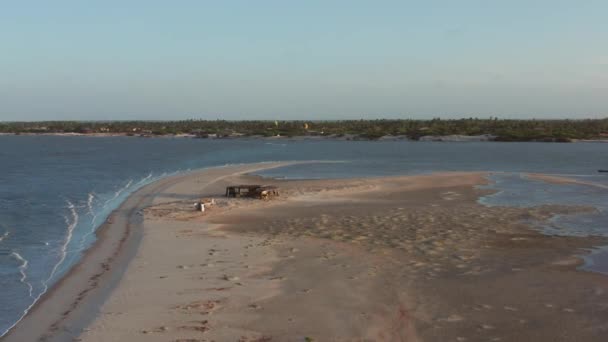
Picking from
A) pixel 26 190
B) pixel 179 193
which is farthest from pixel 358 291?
pixel 26 190

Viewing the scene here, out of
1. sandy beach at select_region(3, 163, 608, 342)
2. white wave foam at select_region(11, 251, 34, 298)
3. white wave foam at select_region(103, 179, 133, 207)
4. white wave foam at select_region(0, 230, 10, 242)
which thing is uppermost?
sandy beach at select_region(3, 163, 608, 342)

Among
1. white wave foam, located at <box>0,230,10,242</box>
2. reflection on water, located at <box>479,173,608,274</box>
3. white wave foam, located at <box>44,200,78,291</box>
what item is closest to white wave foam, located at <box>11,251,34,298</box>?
white wave foam, located at <box>44,200,78,291</box>

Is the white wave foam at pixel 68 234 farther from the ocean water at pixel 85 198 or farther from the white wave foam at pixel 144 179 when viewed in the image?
the white wave foam at pixel 144 179

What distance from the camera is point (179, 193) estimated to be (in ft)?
96.7

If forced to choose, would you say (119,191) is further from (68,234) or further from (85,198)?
(68,234)

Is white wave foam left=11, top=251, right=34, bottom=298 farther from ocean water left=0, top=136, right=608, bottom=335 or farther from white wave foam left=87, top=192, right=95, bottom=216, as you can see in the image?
white wave foam left=87, top=192, right=95, bottom=216

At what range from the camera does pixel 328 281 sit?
12.3m

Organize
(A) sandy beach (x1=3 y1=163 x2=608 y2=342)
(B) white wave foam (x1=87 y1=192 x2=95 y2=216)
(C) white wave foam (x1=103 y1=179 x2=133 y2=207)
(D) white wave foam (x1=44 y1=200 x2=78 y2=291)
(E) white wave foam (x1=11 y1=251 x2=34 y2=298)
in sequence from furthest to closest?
(C) white wave foam (x1=103 y1=179 x2=133 y2=207), (B) white wave foam (x1=87 y1=192 x2=95 y2=216), (D) white wave foam (x1=44 y1=200 x2=78 y2=291), (E) white wave foam (x1=11 y1=251 x2=34 y2=298), (A) sandy beach (x1=3 y1=163 x2=608 y2=342)

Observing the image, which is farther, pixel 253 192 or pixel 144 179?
pixel 144 179

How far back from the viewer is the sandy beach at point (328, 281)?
945 centimetres

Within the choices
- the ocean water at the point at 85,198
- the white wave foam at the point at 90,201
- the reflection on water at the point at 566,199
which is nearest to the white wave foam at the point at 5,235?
the ocean water at the point at 85,198

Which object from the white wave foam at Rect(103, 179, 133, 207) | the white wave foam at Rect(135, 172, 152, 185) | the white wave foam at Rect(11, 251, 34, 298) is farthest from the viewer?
the white wave foam at Rect(135, 172, 152, 185)

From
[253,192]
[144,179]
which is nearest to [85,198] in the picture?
[253,192]

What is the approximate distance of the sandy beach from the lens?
9445 mm
